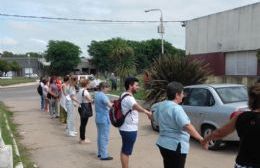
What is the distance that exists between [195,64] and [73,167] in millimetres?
10773

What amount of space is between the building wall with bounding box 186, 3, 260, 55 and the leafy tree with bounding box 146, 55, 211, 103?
1146 cm

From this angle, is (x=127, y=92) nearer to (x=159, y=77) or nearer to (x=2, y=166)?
(x=2, y=166)

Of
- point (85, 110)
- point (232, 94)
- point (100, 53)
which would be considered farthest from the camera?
point (100, 53)

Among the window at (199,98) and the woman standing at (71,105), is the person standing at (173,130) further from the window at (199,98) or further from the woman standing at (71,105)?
the woman standing at (71,105)

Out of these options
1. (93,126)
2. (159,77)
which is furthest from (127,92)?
(159,77)

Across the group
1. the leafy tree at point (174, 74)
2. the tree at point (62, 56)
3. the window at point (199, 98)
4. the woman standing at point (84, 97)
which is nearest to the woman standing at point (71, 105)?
the woman standing at point (84, 97)

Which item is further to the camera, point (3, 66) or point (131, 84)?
point (3, 66)

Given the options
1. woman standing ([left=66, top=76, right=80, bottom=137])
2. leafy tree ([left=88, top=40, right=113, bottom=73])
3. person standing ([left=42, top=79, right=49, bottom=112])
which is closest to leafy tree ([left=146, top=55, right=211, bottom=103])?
person standing ([left=42, top=79, right=49, bottom=112])

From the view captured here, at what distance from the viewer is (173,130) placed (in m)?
5.55

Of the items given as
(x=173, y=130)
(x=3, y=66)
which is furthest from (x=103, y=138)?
(x=3, y=66)

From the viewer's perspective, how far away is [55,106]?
757 inches

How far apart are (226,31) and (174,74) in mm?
15097

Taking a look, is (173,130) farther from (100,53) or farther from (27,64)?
(27,64)

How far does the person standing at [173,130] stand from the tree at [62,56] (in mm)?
103185
